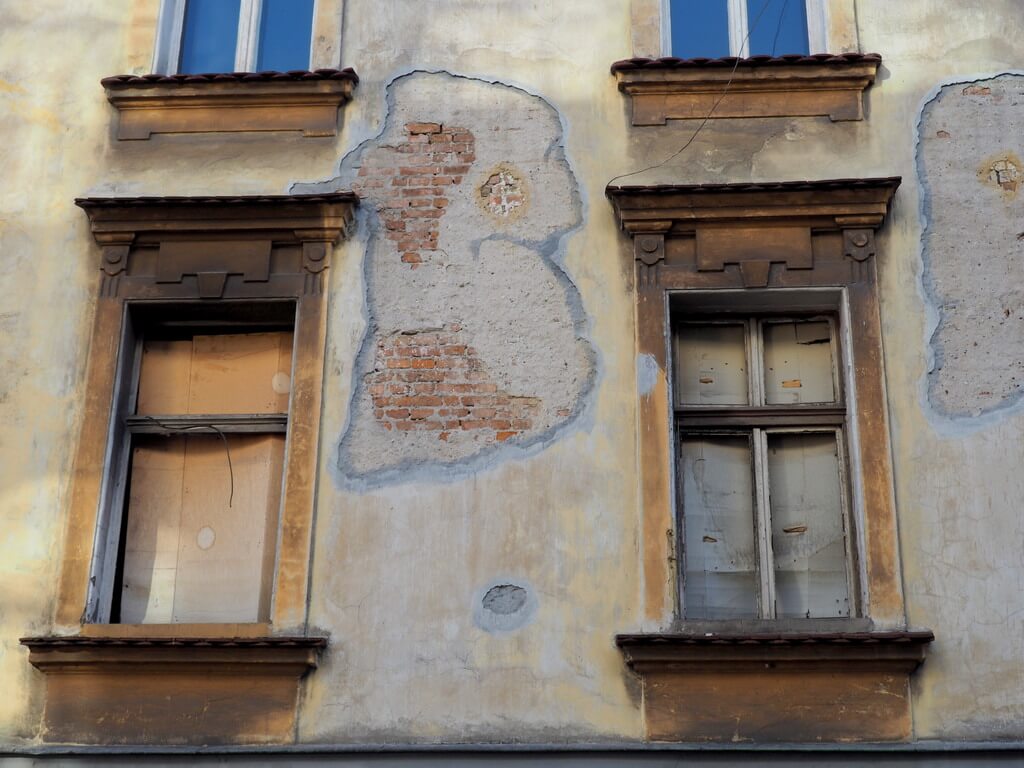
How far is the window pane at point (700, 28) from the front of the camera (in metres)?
7.62

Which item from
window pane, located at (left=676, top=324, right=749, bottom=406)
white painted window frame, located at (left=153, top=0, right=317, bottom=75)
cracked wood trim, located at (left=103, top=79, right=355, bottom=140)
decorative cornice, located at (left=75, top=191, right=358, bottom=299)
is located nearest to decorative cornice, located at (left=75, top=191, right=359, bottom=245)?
decorative cornice, located at (left=75, top=191, right=358, bottom=299)

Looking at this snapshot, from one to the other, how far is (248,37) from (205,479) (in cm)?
251

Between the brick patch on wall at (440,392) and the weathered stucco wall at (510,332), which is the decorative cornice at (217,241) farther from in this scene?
the brick patch on wall at (440,392)

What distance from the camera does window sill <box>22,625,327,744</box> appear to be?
20.5ft

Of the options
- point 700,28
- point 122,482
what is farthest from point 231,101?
point 700,28

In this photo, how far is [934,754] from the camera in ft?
19.6

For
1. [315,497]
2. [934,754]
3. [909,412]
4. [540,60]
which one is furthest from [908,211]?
[315,497]

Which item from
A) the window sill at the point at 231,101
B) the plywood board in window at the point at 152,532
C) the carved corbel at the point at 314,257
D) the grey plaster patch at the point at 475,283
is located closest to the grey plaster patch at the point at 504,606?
the grey plaster patch at the point at 475,283

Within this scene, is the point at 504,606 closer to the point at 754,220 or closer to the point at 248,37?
the point at 754,220

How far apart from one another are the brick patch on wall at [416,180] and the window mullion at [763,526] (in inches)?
74.7

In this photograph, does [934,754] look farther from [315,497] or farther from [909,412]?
[315,497]

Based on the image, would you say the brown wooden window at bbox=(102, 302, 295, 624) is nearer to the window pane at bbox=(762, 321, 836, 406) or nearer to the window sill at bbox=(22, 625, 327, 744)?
the window sill at bbox=(22, 625, 327, 744)

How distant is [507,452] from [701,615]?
117 cm

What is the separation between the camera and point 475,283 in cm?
704
